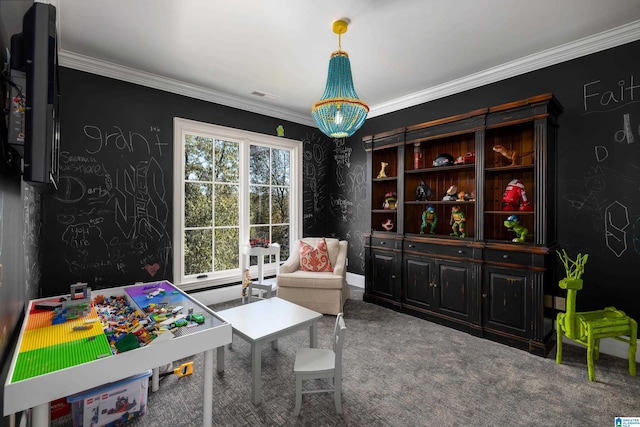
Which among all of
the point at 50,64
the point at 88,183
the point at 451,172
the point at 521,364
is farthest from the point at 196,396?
the point at 451,172

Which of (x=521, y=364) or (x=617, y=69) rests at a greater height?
(x=617, y=69)

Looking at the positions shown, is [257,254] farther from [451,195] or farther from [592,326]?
[592,326]

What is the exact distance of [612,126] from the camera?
8.32ft

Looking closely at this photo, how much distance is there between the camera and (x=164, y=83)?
3.38 metres

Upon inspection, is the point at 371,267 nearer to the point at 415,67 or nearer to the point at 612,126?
the point at 415,67

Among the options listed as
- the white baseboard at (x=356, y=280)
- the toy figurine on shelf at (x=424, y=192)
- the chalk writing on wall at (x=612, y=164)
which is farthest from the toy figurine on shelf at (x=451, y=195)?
the white baseboard at (x=356, y=280)

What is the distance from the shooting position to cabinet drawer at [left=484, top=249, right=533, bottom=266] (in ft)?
8.65

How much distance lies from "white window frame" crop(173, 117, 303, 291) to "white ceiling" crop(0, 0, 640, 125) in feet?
1.69

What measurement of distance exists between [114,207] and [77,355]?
2318 millimetres

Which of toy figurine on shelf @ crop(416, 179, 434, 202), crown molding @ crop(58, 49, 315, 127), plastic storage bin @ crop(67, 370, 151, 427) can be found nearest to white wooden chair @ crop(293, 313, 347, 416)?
plastic storage bin @ crop(67, 370, 151, 427)

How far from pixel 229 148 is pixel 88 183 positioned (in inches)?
64.9

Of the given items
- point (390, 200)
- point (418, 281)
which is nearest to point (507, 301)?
point (418, 281)

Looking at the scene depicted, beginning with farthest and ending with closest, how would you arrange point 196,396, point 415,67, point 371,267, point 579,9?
point 371,267 < point 415,67 < point 579,9 < point 196,396

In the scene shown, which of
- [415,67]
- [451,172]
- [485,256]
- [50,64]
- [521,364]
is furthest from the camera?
[451,172]
